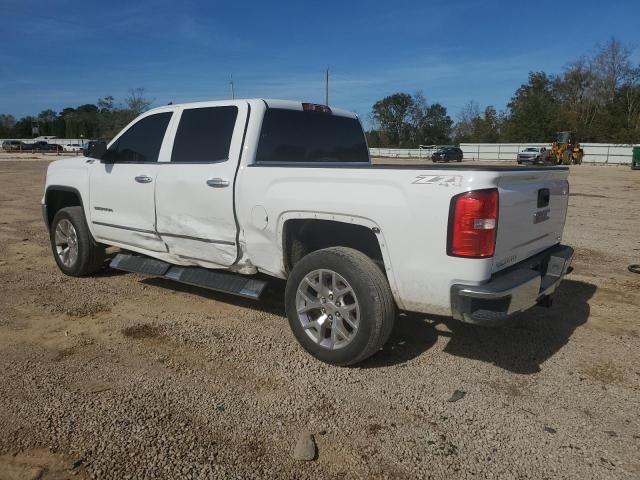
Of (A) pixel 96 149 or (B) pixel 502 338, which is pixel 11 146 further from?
(B) pixel 502 338

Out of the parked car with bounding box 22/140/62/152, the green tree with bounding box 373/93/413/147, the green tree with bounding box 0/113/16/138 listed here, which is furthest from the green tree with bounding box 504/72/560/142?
the green tree with bounding box 0/113/16/138

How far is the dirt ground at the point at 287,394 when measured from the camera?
109 inches

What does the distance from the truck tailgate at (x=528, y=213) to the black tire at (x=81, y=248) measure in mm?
4566

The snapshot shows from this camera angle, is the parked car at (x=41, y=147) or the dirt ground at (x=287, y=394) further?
the parked car at (x=41, y=147)

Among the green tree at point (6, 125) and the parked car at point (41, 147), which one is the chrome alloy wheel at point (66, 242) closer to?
the parked car at point (41, 147)

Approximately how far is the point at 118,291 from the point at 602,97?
3058 inches

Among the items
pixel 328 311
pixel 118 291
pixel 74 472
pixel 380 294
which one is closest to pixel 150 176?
pixel 118 291

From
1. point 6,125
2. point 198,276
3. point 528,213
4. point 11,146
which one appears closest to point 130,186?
point 198,276

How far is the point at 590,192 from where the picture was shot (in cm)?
1891

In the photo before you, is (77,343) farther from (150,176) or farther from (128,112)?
(128,112)

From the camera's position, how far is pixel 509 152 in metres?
59.6

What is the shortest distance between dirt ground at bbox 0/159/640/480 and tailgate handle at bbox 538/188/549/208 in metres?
1.19

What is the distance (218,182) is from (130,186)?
4.37ft

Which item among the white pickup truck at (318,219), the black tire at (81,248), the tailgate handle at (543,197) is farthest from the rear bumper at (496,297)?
the black tire at (81,248)
